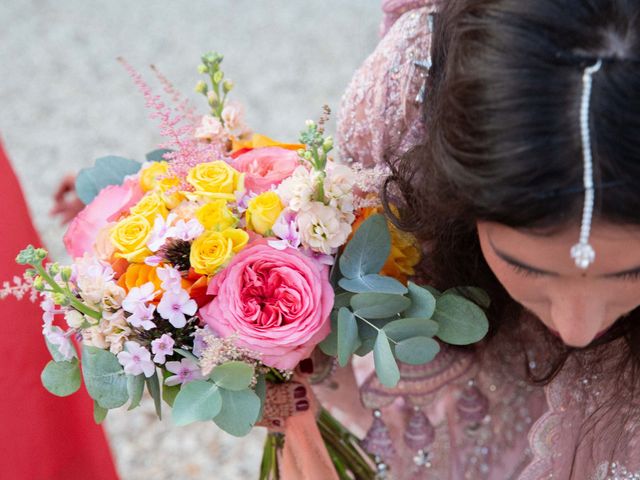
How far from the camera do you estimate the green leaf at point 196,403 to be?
0.82m

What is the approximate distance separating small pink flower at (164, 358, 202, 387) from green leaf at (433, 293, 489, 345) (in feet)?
0.90

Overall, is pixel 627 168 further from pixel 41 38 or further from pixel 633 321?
pixel 41 38

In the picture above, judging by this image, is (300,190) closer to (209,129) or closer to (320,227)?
(320,227)

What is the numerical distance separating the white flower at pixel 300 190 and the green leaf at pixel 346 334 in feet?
0.40

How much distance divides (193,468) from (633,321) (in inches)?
53.7

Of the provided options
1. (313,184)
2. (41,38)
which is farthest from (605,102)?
(41,38)

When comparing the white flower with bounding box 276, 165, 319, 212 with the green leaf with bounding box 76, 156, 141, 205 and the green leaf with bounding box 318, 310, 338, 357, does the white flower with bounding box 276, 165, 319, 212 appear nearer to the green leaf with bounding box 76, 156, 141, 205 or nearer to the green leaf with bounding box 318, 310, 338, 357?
the green leaf with bounding box 318, 310, 338, 357

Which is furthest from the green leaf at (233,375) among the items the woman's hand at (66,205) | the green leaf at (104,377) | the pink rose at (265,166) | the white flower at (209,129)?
the woman's hand at (66,205)

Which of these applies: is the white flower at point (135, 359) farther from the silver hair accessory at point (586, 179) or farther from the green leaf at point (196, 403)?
the silver hair accessory at point (586, 179)

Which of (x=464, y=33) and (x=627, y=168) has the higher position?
(x=464, y=33)

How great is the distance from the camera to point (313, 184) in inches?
32.9

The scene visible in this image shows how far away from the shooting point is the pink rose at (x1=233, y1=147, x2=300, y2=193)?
2.99 feet

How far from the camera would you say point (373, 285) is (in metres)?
0.85

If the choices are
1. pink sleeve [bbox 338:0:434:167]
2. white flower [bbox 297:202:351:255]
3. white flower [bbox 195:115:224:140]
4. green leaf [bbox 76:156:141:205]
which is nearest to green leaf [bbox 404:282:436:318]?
white flower [bbox 297:202:351:255]
